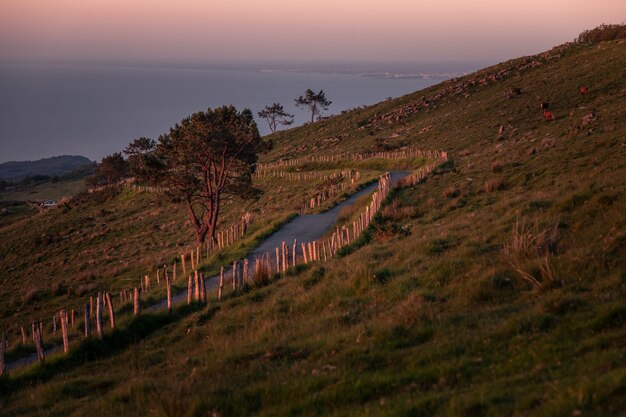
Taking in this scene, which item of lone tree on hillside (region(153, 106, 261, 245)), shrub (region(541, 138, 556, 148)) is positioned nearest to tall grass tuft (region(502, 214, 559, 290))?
shrub (region(541, 138, 556, 148))

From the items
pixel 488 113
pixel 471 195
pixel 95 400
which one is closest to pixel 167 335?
pixel 95 400

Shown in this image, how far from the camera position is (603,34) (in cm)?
8069

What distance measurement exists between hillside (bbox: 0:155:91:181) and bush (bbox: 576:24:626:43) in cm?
12908

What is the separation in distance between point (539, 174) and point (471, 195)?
291 centimetres

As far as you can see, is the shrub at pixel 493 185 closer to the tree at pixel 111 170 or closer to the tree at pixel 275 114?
the tree at pixel 111 170

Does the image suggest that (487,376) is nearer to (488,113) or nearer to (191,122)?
(191,122)

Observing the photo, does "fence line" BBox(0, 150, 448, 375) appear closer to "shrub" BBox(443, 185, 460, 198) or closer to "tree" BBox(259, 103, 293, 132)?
"shrub" BBox(443, 185, 460, 198)

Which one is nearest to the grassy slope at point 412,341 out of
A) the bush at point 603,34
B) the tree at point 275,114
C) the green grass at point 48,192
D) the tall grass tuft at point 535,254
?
the tall grass tuft at point 535,254

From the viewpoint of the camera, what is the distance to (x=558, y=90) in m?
56.6

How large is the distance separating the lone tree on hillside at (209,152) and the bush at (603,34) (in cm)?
6285

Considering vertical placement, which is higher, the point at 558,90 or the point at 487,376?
the point at 558,90

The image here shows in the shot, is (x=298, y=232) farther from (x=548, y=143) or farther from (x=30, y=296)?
(x=548, y=143)

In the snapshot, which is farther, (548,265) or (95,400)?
(548,265)

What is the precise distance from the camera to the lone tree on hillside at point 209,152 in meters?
30.0
